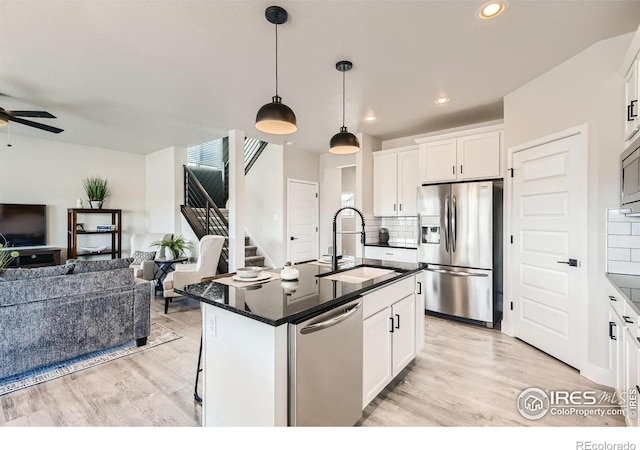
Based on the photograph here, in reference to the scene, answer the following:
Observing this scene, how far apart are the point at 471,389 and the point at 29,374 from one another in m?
3.62

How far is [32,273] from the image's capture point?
246 centimetres

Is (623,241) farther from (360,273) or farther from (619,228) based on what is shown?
(360,273)

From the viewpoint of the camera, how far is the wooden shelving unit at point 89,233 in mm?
5496

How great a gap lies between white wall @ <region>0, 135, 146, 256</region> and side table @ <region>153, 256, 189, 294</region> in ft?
5.45

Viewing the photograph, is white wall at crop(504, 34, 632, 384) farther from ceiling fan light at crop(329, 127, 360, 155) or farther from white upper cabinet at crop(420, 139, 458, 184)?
ceiling fan light at crop(329, 127, 360, 155)

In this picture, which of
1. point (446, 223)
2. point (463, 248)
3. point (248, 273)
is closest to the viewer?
point (248, 273)

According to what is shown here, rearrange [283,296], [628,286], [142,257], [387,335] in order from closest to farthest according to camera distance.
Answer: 1. [283,296]
2. [628,286]
3. [387,335]
4. [142,257]

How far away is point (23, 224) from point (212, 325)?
576cm

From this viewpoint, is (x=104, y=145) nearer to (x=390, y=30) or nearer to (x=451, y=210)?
(x=390, y=30)

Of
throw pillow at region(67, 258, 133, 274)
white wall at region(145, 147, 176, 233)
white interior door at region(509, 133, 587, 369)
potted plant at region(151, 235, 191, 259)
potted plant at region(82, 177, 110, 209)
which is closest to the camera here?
white interior door at region(509, 133, 587, 369)

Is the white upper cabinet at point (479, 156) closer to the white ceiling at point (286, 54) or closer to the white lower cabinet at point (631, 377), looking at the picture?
the white ceiling at point (286, 54)

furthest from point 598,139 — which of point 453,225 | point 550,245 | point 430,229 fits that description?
point 430,229

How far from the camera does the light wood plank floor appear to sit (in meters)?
1.95

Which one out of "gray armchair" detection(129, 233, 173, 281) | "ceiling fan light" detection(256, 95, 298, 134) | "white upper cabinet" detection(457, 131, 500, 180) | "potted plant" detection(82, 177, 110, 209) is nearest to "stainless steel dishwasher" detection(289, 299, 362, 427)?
"ceiling fan light" detection(256, 95, 298, 134)
